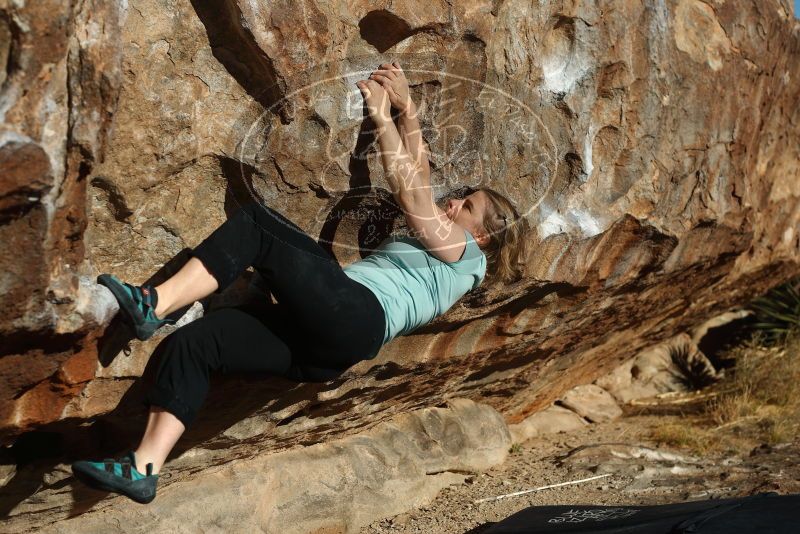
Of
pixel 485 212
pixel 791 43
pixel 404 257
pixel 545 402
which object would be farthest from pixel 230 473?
pixel 791 43

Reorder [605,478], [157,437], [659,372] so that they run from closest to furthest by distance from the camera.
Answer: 1. [157,437]
2. [605,478]
3. [659,372]

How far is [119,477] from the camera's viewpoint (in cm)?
289

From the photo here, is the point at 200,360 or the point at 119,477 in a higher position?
the point at 200,360

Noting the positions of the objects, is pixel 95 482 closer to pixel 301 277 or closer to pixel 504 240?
pixel 301 277

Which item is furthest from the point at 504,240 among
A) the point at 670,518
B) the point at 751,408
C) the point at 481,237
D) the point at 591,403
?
the point at 751,408

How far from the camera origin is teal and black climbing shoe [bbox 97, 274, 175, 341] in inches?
116

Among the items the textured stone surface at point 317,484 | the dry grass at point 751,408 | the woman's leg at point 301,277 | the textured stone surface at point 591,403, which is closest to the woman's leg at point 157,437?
the woman's leg at point 301,277

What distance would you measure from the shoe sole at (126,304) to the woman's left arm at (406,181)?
105 cm

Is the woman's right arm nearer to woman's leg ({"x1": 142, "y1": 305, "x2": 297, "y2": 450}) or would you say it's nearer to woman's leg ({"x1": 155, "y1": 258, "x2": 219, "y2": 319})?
woman's leg ({"x1": 142, "y1": 305, "x2": 297, "y2": 450})

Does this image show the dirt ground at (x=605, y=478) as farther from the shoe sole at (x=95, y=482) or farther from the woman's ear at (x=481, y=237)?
the shoe sole at (x=95, y=482)

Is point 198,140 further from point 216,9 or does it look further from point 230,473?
point 230,473

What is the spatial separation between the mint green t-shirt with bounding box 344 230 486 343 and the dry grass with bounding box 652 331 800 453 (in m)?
2.55

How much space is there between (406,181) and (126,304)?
3.65 feet

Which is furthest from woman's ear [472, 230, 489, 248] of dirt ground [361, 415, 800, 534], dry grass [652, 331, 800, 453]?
dry grass [652, 331, 800, 453]
